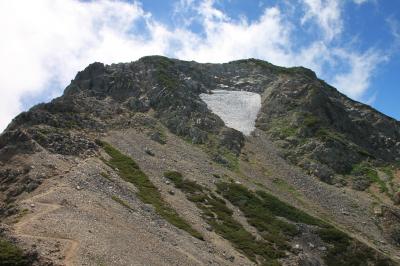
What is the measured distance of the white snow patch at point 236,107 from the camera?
116 meters

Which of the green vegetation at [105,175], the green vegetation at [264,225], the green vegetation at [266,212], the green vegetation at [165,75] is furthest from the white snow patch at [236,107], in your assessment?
the green vegetation at [105,175]

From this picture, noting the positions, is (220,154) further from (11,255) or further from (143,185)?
(11,255)

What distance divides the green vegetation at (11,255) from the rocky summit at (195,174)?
0.28ft

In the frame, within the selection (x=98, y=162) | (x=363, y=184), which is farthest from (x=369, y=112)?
(x=98, y=162)

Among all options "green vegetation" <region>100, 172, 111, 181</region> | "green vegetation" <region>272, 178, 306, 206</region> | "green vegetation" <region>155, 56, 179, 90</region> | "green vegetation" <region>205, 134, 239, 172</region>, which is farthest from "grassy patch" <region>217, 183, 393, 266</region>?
"green vegetation" <region>155, 56, 179, 90</region>

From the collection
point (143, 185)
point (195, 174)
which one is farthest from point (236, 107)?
point (143, 185)

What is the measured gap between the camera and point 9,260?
33.4 m

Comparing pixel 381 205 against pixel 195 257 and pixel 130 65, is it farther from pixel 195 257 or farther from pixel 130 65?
pixel 130 65

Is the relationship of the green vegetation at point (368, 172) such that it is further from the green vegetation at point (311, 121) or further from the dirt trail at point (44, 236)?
the dirt trail at point (44, 236)

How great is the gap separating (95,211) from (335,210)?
152ft

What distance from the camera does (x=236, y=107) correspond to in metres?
126

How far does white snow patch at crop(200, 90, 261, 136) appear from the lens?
380ft

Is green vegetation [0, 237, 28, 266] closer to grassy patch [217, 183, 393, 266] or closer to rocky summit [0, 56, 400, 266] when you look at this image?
rocky summit [0, 56, 400, 266]

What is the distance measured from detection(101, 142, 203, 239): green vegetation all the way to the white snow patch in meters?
41.9
